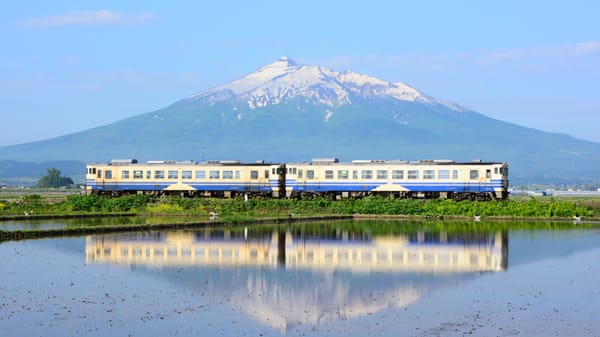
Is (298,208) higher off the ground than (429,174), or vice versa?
(429,174)

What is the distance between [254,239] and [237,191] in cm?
3140

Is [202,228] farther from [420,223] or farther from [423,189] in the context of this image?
[423,189]

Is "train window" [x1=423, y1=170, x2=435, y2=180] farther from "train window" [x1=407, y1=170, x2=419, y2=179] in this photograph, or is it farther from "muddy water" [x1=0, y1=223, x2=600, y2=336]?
"muddy water" [x1=0, y1=223, x2=600, y2=336]

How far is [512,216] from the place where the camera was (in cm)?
5466

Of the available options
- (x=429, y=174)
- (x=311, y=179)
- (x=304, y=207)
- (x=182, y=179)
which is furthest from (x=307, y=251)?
(x=182, y=179)

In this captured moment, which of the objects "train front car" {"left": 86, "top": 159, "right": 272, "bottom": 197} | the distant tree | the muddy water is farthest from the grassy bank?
the distant tree

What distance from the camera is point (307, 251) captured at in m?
33.6

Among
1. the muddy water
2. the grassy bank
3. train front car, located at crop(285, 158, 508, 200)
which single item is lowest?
the muddy water

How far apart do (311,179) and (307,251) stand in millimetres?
33888

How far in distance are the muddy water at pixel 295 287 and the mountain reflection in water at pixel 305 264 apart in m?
0.05

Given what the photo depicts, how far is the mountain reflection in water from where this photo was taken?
877 inches

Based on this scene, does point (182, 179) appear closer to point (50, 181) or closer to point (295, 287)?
point (295, 287)

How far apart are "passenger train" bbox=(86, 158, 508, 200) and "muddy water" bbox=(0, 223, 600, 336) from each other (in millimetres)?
24698

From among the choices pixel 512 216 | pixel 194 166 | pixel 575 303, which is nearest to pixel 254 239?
pixel 575 303
